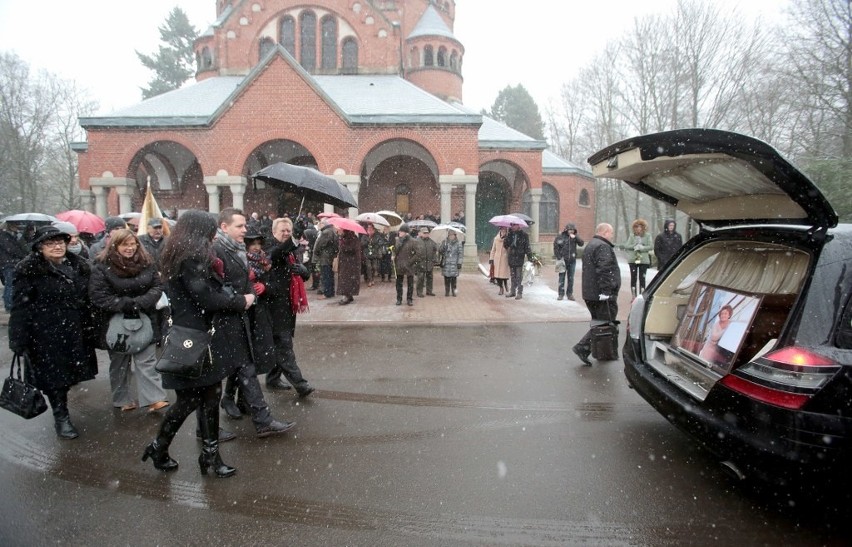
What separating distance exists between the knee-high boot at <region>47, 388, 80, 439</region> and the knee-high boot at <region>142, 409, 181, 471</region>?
1.11m

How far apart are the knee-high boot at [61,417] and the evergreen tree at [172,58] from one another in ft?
166

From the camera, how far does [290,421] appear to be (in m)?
4.59

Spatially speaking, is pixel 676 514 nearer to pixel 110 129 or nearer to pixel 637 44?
pixel 110 129

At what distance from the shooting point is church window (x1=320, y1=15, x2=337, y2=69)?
25016 millimetres

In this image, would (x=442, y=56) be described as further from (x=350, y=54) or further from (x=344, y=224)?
(x=344, y=224)

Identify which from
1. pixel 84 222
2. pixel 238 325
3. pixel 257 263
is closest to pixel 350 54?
pixel 84 222

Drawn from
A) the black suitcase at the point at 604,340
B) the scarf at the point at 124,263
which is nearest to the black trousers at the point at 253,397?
the scarf at the point at 124,263

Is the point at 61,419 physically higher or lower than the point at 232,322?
lower

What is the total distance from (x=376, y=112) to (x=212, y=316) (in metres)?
16.7

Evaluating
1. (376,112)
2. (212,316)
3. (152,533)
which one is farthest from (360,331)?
(376,112)

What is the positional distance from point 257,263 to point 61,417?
2.03 meters

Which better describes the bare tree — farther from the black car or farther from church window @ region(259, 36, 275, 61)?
the black car

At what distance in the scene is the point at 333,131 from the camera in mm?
18469

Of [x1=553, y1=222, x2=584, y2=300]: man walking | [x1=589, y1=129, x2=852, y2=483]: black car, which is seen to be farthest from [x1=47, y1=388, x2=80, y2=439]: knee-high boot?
[x1=553, y1=222, x2=584, y2=300]: man walking
